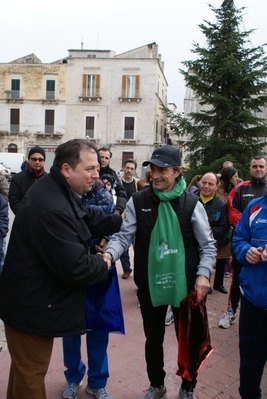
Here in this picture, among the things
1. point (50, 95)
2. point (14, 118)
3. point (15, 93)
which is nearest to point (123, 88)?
point (50, 95)

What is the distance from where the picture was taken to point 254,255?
2.55 metres

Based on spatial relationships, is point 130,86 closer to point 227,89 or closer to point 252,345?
point 227,89

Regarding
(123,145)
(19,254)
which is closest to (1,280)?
(19,254)

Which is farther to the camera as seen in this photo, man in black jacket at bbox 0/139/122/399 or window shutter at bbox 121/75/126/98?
window shutter at bbox 121/75/126/98

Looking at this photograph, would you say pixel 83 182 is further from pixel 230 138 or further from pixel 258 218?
pixel 230 138

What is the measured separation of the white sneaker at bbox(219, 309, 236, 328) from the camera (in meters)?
4.45

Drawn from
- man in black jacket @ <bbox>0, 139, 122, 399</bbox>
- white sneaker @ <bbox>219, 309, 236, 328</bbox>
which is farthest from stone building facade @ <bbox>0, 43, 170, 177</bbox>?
man in black jacket @ <bbox>0, 139, 122, 399</bbox>

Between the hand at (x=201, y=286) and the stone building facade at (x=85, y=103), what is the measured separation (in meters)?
34.7

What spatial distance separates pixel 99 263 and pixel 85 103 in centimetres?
3687

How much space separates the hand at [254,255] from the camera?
99.7 inches

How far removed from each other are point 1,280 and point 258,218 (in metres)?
1.78

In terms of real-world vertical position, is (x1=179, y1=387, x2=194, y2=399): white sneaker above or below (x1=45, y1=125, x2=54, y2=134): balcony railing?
below

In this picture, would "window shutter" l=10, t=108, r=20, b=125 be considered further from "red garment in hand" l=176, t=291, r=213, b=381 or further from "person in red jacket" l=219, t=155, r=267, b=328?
"red garment in hand" l=176, t=291, r=213, b=381

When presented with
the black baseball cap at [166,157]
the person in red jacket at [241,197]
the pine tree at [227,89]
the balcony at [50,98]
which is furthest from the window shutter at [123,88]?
the black baseball cap at [166,157]
